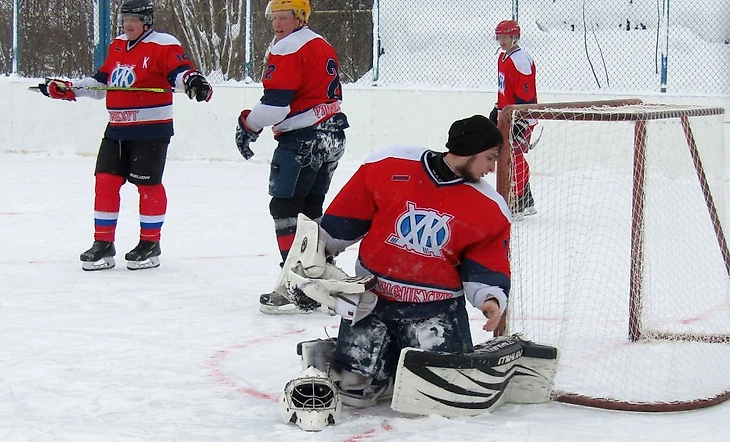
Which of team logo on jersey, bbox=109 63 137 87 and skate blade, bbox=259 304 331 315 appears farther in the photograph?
team logo on jersey, bbox=109 63 137 87

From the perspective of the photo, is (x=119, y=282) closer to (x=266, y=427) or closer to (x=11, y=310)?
(x=11, y=310)

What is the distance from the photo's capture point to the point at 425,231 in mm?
3352

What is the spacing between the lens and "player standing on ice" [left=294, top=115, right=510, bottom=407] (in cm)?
334

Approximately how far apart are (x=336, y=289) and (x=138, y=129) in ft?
9.13

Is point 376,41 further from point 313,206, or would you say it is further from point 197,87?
point 313,206

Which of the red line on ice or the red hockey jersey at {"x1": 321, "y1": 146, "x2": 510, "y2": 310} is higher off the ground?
the red hockey jersey at {"x1": 321, "y1": 146, "x2": 510, "y2": 310}

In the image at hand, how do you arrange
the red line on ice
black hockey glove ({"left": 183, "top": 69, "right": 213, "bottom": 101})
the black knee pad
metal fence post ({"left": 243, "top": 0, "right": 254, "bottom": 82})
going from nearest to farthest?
the red line on ice, the black knee pad, black hockey glove ({"left": 183, "top": 69, "right": 213, "bottom": 101}), metal fence post ({"left": 243, "top": 0, "right": 254, "bottom": 82})

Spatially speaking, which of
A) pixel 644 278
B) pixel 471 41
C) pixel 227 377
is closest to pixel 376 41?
pixel 471 41

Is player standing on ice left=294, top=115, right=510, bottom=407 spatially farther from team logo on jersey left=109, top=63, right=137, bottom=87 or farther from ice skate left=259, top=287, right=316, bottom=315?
team logo on jersey left=109, top=63, right=137, bottom=87

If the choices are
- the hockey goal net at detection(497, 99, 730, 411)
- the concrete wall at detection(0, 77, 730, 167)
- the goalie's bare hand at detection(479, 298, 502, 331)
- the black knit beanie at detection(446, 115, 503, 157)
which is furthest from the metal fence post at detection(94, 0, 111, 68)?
the goalie's bare hand at detection(479, 298, 502, 331)

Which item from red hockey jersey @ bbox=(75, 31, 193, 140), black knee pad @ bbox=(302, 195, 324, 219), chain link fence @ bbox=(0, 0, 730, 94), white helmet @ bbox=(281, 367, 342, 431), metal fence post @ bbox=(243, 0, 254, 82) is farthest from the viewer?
metal fence post @ bbox=(243, 0, 254, 82)

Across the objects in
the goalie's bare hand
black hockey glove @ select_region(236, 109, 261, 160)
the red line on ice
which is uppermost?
black hockey glove @ select_region(236, 109, 261, 160)

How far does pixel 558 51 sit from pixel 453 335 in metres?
9.30

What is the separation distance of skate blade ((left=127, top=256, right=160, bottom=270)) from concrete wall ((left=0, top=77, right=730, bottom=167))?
5149mm
